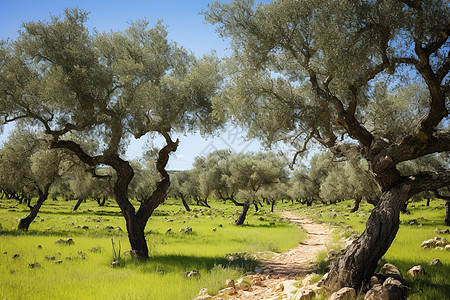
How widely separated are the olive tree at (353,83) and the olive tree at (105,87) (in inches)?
114

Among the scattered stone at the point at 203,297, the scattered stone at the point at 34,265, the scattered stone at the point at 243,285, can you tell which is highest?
the scattered stone at the point at 34,265

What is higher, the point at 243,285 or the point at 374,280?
the point at 374,280

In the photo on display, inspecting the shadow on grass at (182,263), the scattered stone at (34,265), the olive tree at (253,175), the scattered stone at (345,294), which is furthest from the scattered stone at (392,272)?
the olive tree at (253,175)

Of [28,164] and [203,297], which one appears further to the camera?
[28,164]

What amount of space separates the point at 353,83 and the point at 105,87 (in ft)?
31.8

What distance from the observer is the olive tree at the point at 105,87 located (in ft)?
38.0

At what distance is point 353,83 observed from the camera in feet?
29.0

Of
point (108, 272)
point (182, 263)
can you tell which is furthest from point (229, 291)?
point (108, 272)

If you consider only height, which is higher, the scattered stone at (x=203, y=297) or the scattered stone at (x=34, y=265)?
the scattered stone at (x=34, y=265)

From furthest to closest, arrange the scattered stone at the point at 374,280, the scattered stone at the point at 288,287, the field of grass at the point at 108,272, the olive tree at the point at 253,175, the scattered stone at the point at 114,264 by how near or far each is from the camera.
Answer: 1. the olive tree at the point at 253,175
2. the scattered stone at the point at 114,264
3. the scattered stone at the point at 288,287
4. the field of grass at the point at 108,272
5. the scattered stone at the point at 374,280

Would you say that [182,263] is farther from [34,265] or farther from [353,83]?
[353,83]

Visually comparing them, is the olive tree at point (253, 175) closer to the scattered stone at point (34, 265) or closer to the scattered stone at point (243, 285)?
the scattered stone at point (243, 285)

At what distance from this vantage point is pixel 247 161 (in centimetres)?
3203

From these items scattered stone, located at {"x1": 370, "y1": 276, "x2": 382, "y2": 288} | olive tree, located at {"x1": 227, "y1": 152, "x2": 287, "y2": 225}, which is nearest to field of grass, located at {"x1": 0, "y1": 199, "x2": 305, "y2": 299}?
scattered stone, located at {"x1": 370, "y1": 276, "x2": 382, "y2": 288}
